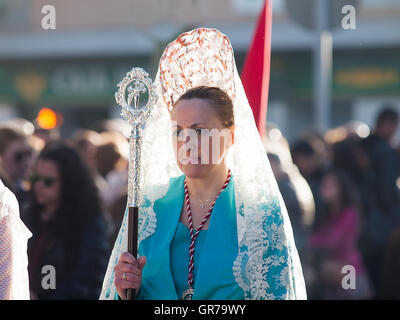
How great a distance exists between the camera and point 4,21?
21.5m

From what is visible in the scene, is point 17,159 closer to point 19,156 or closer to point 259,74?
point 19,156

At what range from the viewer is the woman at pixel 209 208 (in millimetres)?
2732

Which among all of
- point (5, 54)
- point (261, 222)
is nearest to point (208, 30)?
point (261, 222)

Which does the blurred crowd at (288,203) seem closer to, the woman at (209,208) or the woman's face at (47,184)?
the woman's face at (47,184)

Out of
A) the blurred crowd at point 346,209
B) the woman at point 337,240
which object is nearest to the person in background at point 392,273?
the blurred crowd at point 346,209

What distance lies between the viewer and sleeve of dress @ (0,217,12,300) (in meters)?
2.65

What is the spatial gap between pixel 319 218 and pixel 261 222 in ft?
12.0

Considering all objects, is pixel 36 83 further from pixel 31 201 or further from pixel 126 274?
pixel 126 274

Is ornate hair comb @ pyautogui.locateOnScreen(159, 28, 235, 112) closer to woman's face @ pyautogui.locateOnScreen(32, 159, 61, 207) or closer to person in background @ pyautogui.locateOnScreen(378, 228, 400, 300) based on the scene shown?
woman's face @ pyautogui.locateOnScreen(32, 159, 61, 207)

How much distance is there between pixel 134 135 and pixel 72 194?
2080 millimetres

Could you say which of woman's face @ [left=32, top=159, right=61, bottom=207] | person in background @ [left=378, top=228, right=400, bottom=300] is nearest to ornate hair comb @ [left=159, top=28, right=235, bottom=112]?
woman's face @ [left=32, top=159, right=61, bottom=207]

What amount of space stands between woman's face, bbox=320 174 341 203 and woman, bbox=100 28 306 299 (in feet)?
11.2

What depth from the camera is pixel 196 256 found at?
2.80 meters

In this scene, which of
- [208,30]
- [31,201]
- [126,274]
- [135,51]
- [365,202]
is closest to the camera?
[126,274]
